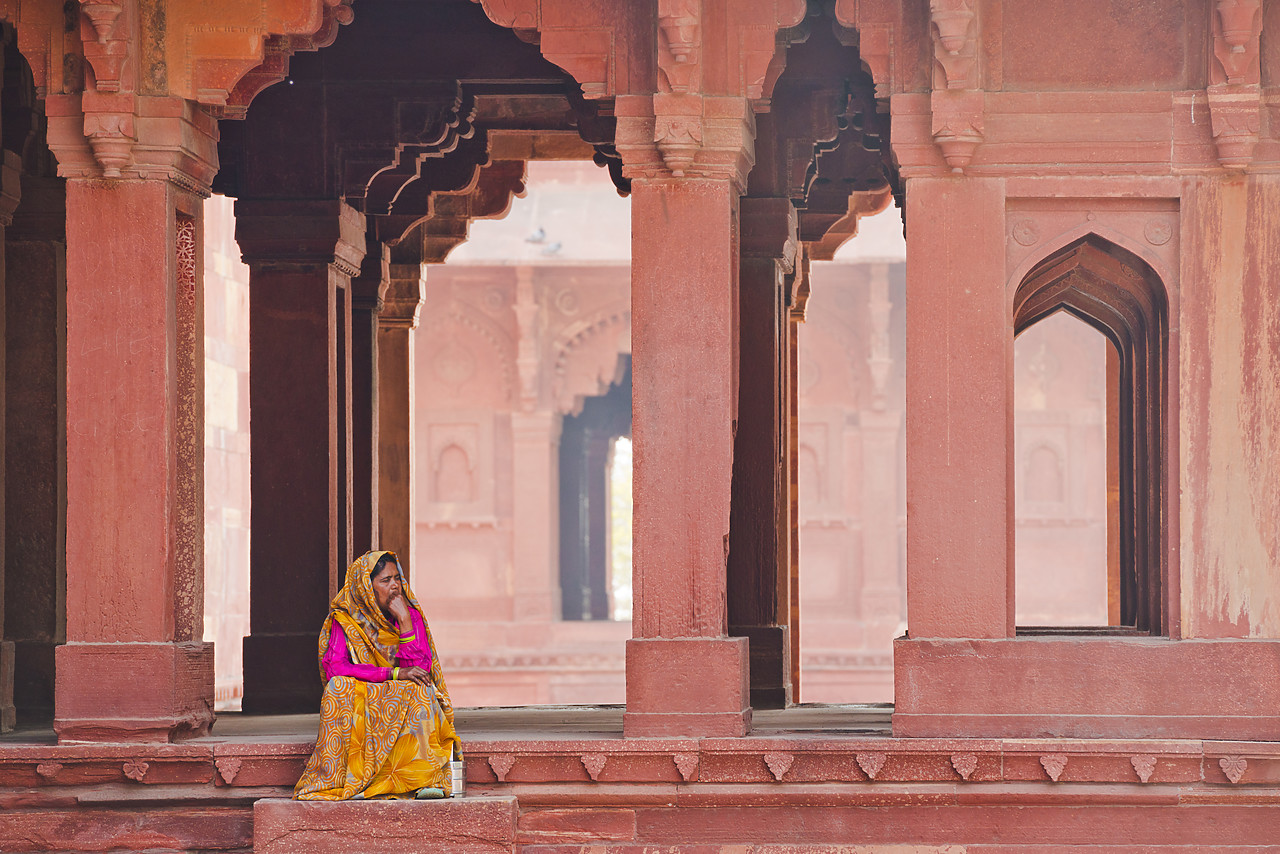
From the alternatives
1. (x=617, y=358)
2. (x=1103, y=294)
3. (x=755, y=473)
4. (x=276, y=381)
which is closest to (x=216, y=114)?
(x=276, y=381)

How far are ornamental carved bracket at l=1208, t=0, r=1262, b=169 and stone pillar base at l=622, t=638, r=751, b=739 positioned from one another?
2983 mm

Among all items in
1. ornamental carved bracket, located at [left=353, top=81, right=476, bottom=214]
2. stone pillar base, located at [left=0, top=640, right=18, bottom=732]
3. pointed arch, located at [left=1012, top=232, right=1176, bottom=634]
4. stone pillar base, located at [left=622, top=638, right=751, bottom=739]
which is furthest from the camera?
ornamental carved bracket, located at [left=353, top=81, right=476, bottom=214]

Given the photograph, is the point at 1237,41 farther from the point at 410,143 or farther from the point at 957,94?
the point at 410,143

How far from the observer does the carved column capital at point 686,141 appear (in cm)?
709

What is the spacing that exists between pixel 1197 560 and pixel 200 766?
4361 mm

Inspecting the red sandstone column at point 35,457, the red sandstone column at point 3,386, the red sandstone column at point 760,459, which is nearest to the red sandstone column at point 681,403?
the red sandstone column at point 760,459

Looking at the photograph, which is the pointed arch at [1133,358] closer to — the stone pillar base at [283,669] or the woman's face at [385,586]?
the woman's face at [385,586]

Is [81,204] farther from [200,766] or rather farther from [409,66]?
[409,66]

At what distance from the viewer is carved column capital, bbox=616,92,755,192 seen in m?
7.09

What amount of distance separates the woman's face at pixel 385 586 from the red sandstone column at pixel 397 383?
5197 mm

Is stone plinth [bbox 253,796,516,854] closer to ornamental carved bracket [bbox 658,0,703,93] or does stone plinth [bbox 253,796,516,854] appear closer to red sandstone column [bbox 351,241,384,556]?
ornamental carved bracket [bbox 658,0,703,93]

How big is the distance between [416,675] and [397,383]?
18.0 ft

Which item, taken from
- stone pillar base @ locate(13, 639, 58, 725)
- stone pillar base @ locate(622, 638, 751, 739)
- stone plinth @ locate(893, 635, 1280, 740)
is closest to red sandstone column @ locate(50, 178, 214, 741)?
stone pillar base @ locate(622, 638, 751, 739)

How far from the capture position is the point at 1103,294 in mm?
8727
